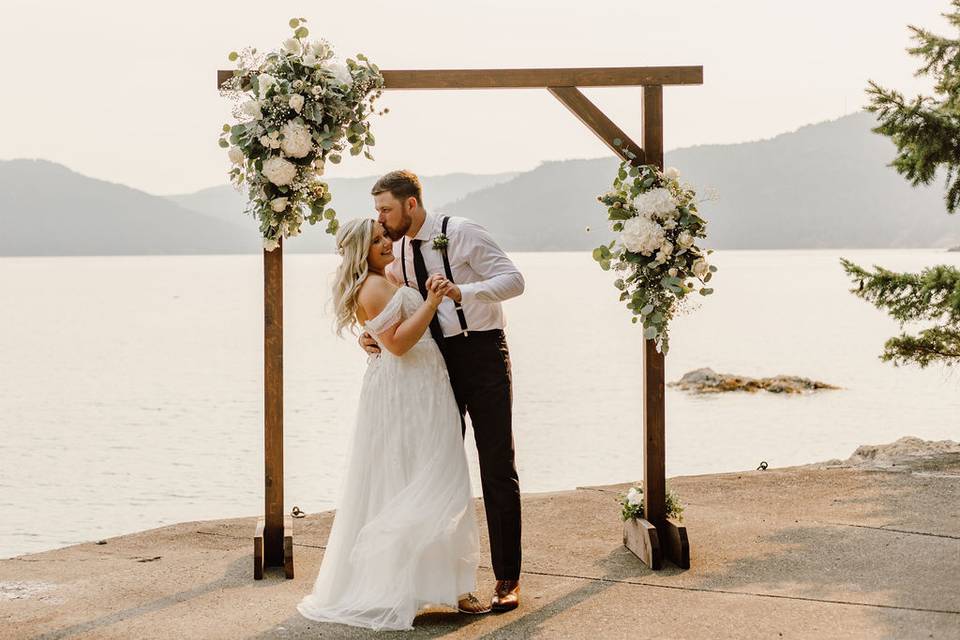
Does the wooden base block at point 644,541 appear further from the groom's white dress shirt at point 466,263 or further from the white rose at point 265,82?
the white rose at point 265,82

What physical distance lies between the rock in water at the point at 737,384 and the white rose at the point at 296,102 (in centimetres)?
2065

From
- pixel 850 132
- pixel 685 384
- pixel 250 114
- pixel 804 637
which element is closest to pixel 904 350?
pixel 804 637

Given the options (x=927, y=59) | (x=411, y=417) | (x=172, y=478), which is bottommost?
(x=172, y=478)

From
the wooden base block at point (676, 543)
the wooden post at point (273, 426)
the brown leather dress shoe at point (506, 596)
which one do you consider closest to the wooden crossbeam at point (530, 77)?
the wooden post at point (273, 426)

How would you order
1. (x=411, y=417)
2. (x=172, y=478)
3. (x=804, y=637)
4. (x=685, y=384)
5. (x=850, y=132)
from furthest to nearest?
(x=850, y=132)
(x=685, y=384)
(x=172, y=478)
(x=411, y=417)
(x=804, y=637)

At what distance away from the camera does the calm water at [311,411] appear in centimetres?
1501

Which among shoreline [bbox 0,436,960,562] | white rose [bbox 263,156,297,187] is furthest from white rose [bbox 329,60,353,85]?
shoreline [bbox 0,436,960,562]

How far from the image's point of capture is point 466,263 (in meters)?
5.51

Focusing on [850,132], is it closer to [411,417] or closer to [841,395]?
[841,395]

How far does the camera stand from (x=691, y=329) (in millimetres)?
51938

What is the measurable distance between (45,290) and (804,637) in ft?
343

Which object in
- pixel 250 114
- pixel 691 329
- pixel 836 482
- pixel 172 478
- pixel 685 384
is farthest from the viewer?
pixel 691 329

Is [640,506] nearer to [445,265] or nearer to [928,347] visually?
[445,265]

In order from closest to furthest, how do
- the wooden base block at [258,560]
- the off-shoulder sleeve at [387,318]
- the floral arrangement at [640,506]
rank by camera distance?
1. the off-shoulder sleeve at [387,318]
2. the wooden base block at [258,560]
3. the floral arrangement at [640,506]
